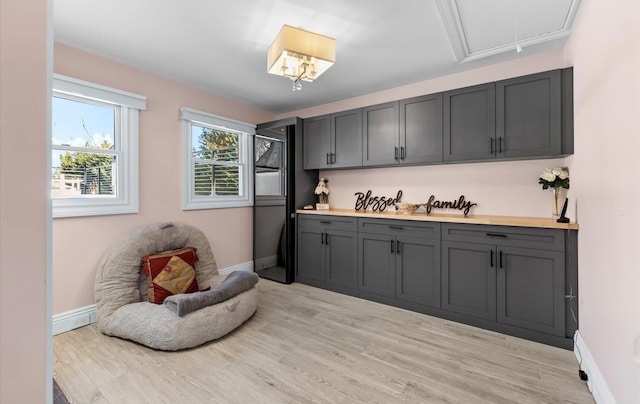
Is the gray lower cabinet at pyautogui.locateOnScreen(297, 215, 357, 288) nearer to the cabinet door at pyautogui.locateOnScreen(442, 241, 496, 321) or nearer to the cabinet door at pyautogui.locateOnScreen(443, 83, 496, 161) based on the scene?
the cabinet door at pyautogui.locateOnScreen(442, 241, 496, 321)

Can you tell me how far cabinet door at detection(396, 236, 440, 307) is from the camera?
2803 mm

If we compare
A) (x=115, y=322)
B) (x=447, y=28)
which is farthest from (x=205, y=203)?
(x=447, y=28)

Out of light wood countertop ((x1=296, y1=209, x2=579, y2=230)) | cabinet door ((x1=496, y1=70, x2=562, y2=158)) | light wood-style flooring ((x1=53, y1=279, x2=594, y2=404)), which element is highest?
cabinet door ((x1=496, y1=70, x2=562, y2=158))

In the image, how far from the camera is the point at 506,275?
96.2 inches

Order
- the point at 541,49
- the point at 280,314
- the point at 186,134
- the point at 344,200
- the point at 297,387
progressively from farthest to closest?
the point at 344,200 < the point at 186,134 < the point at 280,314 < the point at 541,49 < the point at 297,387

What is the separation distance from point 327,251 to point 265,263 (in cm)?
114

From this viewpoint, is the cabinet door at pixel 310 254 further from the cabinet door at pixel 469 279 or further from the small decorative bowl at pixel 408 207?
the cabinet door at pixel 469 279

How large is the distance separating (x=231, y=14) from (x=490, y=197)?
9.87 ft

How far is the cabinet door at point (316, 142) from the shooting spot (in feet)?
12.4

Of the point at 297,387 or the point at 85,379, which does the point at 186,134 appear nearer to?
the point at 85,379

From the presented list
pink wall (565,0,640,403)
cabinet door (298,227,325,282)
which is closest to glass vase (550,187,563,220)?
pink wall (565,0,640,403)

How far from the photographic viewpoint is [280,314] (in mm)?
2834

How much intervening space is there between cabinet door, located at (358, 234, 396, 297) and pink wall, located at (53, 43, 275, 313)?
73.2 inches

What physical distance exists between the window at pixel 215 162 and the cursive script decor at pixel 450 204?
257 cm
